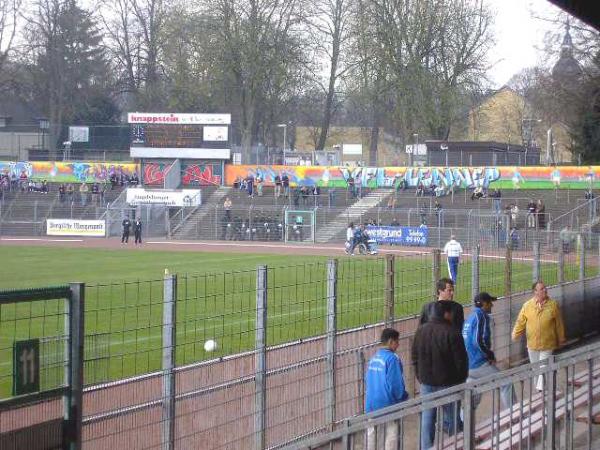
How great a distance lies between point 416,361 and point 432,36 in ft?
192

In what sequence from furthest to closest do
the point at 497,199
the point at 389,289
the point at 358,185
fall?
the point at 358,185, the point at 497,199, the point at 389,289

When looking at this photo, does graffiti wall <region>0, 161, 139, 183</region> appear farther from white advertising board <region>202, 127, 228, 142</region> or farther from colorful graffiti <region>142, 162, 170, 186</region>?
white advertising board <region>202, 127, 228, 142</region>

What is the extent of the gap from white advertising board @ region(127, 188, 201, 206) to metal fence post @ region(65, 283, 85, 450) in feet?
177

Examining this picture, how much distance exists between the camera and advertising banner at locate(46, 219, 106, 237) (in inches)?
2309

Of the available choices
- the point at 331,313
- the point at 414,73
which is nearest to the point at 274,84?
the point at 414,73

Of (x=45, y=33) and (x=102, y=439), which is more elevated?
(x=45, y=33)

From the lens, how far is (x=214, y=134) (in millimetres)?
64875

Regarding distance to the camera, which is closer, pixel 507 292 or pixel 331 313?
pixel 331 313

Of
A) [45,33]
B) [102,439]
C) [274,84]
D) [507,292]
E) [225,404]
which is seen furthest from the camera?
[45,33]

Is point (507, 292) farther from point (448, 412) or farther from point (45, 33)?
point (45, 33)

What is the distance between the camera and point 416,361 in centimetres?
994

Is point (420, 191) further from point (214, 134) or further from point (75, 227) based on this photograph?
point (75, 227)

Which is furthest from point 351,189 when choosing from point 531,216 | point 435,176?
point 531,216

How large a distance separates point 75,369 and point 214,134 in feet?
191
